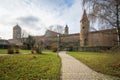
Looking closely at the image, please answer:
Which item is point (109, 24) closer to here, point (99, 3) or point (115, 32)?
point (115, 32)

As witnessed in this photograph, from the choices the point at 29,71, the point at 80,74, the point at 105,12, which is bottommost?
the point at 80,74

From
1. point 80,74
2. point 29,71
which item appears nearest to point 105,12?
point 80,74

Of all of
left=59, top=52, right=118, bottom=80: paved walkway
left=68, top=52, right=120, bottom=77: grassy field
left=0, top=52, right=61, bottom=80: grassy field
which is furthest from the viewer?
left=68, top=52, right=120, bottom=77: grassy field

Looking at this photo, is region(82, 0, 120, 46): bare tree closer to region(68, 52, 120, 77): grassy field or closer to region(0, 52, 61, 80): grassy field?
region(68, 52, 120, 77): grassy field

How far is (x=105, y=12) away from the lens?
36.0 ft

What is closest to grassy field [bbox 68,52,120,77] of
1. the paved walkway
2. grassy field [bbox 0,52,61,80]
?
the paved walkway

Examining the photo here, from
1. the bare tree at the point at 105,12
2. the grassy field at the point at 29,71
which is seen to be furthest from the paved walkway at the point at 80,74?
the bare tree at the point at 105,12

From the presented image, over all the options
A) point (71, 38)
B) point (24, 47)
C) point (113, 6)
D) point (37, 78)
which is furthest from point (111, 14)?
point (71, 38)

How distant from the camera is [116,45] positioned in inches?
422

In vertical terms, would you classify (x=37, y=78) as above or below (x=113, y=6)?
below

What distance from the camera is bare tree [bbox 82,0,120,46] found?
35.1 feet

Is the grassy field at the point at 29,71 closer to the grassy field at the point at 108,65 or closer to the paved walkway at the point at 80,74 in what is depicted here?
the paved walkway at the point at 80,74

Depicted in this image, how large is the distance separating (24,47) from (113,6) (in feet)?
142

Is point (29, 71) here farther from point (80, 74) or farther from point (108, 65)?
point (108, 65)
